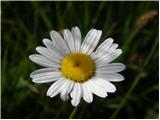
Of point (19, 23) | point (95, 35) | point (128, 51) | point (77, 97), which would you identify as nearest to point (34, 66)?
point (19, 23)

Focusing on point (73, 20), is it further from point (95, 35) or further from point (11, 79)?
point (95, 35)

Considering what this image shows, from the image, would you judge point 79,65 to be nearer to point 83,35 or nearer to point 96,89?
point 96,89

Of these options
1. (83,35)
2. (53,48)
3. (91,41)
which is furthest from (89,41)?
(83,35)

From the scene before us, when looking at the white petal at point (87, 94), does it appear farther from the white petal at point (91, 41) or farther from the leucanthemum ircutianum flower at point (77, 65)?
the white petal at point (91, 41)

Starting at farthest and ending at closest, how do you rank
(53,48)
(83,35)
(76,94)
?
(83,35), (53,48), (76,94)

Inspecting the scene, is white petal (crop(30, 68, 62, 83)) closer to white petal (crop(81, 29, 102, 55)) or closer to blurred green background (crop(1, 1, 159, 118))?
white petal (crop(81, 29, 102, 55))

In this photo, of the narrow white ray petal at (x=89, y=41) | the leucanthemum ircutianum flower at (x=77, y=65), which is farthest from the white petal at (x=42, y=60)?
the narrow white ray petal at (x=89, y=41)
